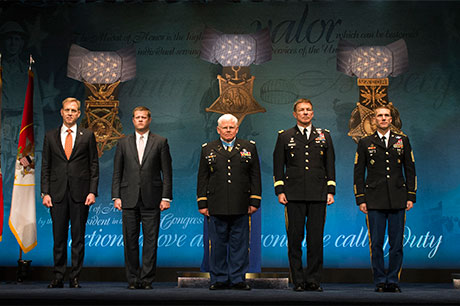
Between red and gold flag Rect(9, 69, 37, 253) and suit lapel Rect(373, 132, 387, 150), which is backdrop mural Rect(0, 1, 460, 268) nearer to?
red and gold flag Rect(9, 69, 37, 253)

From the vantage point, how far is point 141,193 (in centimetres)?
517

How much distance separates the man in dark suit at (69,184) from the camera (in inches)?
205

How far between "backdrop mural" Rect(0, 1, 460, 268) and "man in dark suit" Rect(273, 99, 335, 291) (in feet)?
→ 5.11

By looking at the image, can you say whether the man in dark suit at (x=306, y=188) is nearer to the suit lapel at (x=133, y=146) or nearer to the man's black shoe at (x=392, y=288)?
the man's black shoe at (x=392, y=288)

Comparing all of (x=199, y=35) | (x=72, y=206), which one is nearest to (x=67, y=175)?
(x=72, y=206)

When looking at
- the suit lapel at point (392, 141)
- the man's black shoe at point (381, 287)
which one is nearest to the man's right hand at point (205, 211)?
the man's black shoe at point (381, 287)

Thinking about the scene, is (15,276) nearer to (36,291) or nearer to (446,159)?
(36,291)

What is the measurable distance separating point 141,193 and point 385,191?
2.09 meters

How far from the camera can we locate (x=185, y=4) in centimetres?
693

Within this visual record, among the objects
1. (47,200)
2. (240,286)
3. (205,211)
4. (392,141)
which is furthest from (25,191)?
(392,141)

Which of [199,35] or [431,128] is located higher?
[199,35]

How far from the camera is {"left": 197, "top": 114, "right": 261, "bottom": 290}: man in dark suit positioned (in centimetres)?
498

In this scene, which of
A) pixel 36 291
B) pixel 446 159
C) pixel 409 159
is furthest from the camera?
pixel 446 159

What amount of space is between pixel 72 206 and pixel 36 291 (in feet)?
2.62
